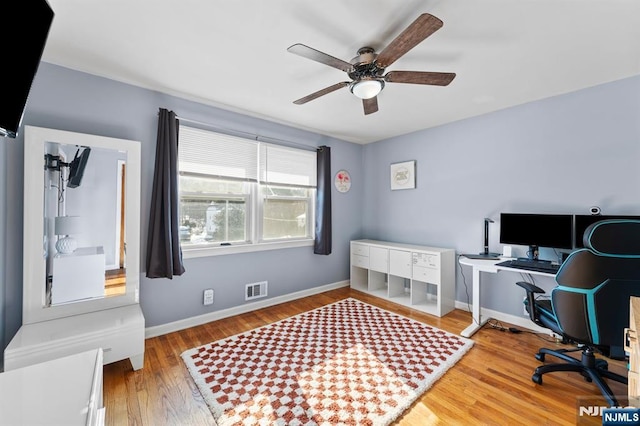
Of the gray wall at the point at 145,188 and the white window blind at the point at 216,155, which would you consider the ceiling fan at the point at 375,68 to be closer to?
the white window blind at the point at 216,155

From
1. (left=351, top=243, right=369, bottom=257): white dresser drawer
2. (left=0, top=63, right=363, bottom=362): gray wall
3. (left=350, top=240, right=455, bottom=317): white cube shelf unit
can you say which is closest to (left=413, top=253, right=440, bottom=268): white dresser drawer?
(left=350, top=240, right=455, bottom=317): white cube shelf unit

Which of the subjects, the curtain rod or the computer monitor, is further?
the curtain rod

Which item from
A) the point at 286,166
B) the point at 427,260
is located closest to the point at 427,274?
the point at 427,260

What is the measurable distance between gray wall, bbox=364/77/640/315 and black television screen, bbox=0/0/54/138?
3724mm

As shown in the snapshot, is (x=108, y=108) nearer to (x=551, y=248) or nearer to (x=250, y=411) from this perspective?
(x=250, y=411)

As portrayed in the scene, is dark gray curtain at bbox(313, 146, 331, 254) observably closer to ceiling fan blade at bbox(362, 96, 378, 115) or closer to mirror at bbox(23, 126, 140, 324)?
ceiling fan blade at bbox(362, 96, 378, 115)

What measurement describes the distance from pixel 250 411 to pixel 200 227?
1936 mm

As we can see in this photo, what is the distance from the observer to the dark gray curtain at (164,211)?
2.53 metres

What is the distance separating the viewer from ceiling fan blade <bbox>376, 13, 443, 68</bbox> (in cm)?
133

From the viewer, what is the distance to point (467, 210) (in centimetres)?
333

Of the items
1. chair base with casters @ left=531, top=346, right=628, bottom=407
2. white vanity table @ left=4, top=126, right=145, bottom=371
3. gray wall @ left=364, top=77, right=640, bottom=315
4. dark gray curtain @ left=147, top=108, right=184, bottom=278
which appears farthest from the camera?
dark gray curtain @ left=147, top=108, right=184, bottom=278

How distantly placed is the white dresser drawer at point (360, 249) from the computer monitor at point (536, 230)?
1735 millimetres

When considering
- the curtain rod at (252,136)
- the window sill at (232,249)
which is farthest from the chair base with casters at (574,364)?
the curtain rod at (252,136)

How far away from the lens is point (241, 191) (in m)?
3.27
